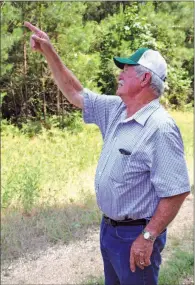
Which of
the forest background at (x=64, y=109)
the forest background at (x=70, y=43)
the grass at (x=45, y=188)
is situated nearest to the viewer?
the grass at (x=45, y=188)

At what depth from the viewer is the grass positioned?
4199 millimetres

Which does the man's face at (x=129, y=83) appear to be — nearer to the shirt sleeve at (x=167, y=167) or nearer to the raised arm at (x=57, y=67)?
the shirt sleeve at (x=167, y=167)

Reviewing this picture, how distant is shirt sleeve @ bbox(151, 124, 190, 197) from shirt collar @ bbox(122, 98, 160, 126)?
108 millimetres

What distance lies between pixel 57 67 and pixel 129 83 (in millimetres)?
525

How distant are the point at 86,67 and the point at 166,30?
158 inches

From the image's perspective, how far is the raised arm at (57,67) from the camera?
2.13 m

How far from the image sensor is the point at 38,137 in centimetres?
848

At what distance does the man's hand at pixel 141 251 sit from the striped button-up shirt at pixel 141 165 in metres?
0.11

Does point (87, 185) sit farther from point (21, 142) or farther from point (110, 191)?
point (110, 191)

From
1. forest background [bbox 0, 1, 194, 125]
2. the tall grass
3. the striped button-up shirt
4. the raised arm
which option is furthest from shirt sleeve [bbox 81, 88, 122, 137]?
forest background [bbox 0, 1, 194, 125]

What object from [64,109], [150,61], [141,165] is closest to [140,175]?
[141,165]

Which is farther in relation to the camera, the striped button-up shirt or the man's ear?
the man's ear

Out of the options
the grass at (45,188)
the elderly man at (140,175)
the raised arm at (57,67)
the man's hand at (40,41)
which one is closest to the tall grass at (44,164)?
the grass at (45,188)

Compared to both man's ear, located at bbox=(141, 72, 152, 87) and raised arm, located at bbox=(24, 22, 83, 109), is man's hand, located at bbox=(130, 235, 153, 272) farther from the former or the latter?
raised arm, located at bbox=(24, 22, 83, 109)
